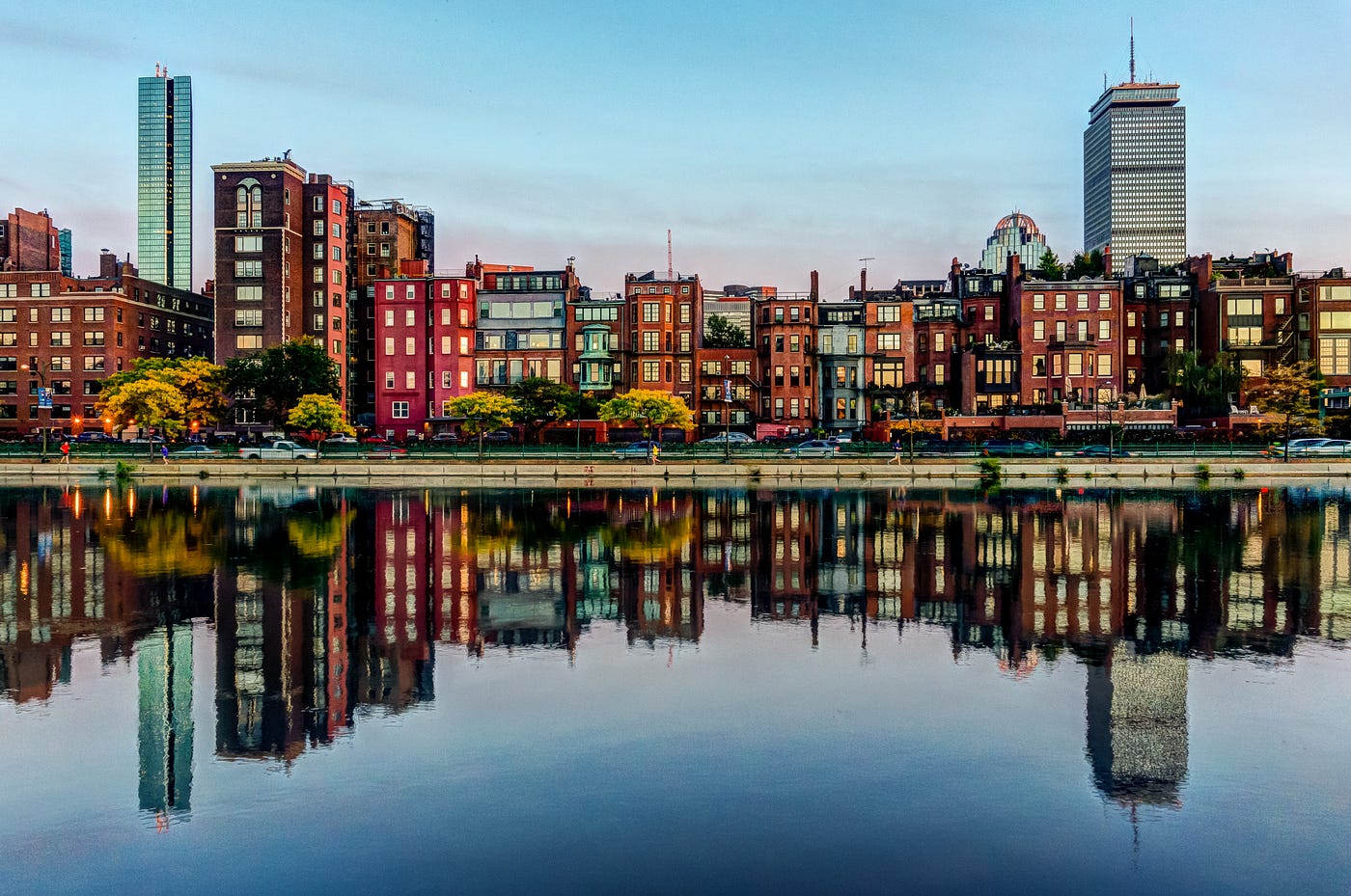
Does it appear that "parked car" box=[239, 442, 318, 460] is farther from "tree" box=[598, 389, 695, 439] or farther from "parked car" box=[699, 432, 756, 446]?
"parked car" box=[699, 432, 756, 446]

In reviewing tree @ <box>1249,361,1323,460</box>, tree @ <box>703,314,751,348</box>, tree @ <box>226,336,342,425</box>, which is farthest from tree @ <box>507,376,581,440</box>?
tree @ <box>1249,361,1323,460</box>

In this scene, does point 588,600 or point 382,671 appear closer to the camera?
point 382,671

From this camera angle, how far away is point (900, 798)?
1342cm

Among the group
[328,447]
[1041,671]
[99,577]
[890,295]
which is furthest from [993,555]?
[890,295]

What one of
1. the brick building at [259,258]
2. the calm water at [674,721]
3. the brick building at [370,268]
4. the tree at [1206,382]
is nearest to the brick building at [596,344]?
the brick building at [370,268]

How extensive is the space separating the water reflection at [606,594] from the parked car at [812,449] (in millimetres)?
26622

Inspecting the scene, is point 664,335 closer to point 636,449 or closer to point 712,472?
point 636,449

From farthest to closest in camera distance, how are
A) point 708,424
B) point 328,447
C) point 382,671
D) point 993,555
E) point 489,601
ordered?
point 708,424 → point 328,447 → point 993,555 → point 489,601 → point 382,671

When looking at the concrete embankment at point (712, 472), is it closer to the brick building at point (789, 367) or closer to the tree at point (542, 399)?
the tree at point (542, 399)

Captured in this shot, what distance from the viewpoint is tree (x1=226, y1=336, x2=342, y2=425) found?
93375 millimetres

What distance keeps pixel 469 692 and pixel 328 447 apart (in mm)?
71924

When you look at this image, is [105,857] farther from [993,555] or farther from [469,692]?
[993,555]

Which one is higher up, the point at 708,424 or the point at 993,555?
the point at 708,424

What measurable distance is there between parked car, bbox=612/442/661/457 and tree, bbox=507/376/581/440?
9659 millimetres
